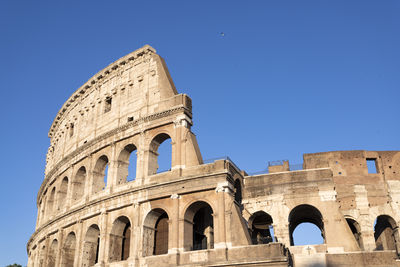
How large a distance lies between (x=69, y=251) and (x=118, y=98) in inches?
394

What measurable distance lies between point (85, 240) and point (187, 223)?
7.03 m

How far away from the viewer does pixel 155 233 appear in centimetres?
2180

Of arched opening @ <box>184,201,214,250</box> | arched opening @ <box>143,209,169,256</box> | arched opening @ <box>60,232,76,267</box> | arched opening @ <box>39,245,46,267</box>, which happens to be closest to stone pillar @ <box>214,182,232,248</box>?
arched opening @ <box>184,201,214,250</box>

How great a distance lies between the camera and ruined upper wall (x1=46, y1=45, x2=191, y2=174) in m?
24.6

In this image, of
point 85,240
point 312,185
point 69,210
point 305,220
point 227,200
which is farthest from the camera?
point 305,220

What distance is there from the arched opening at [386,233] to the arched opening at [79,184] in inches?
752

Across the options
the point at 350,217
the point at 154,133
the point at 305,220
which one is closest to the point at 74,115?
the point at 154,133

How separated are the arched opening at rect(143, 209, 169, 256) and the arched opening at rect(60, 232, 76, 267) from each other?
22.1 ft

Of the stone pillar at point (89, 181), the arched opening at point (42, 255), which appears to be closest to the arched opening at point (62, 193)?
the arched opening at point (42, 255)

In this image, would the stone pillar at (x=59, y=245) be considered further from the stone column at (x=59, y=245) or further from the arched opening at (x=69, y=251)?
the arched opening at (x=69, y=251)

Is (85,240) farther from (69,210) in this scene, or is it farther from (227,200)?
(227,200)

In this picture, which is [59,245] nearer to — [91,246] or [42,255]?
[91,246]

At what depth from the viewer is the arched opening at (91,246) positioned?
2347cm

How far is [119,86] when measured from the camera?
27391 mm
